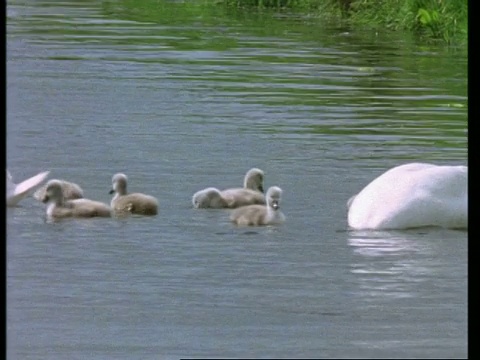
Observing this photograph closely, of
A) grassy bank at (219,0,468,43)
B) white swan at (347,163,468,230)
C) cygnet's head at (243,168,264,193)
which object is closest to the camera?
white swan at (347,163,468,230)

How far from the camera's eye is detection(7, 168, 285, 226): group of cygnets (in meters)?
4.65

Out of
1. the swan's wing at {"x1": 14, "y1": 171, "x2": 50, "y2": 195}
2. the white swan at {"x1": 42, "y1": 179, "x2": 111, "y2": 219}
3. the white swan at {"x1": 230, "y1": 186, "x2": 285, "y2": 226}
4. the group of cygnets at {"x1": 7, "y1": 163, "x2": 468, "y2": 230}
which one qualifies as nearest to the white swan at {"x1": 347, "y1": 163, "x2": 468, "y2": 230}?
the group of cygnets at {"x1": 7, "y1": 163, "x2": 468, "y2": 230}

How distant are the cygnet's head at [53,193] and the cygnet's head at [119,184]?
22cm

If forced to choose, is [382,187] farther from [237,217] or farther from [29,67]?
[29,67]

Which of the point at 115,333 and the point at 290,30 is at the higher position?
the point at 290,30

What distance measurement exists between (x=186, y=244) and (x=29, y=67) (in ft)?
14.7

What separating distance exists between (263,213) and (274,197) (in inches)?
2.6

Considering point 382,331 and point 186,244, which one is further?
point 186,244

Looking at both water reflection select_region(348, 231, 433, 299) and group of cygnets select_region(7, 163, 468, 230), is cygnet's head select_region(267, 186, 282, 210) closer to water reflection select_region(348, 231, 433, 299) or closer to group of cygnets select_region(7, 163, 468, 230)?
group of cygnets select_region(7, 163, 468, 230)

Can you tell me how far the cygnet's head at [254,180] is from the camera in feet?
16.7

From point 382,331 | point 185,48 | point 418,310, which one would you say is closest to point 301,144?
point 418,310

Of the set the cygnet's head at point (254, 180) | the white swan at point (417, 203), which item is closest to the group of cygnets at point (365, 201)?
the white swan at point (417, 203)

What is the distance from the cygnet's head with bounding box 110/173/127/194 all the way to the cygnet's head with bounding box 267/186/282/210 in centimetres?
52

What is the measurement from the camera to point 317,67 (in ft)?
29.1
